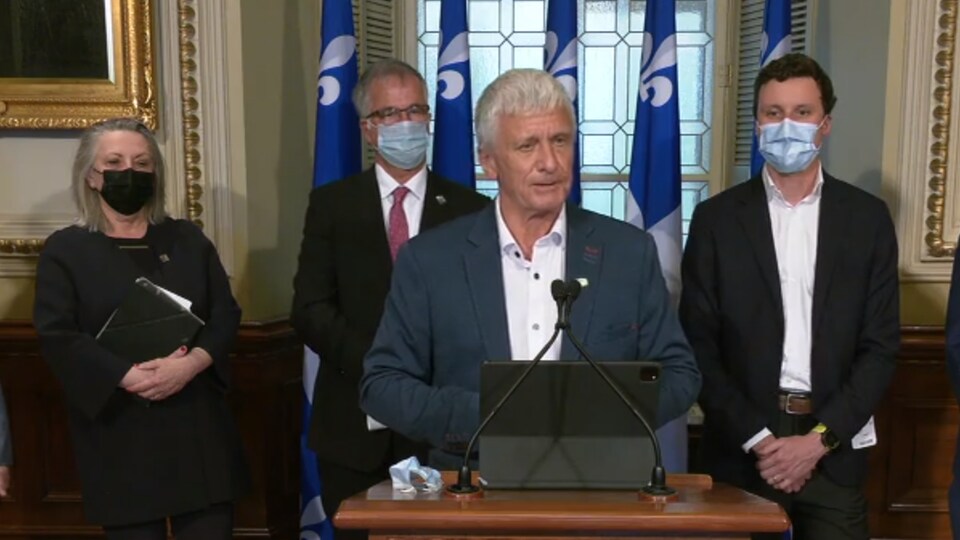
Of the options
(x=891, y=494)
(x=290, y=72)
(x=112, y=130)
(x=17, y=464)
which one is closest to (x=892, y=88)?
(x=891, y=494)

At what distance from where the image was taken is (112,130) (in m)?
2.36

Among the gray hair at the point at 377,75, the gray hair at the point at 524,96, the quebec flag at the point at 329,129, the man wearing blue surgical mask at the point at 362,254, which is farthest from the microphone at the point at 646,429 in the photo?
the quebec flag at the point at 329,129

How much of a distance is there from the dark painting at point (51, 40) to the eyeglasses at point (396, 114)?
1.18 m

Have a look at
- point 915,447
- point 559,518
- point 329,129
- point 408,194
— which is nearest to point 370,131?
point 408,194

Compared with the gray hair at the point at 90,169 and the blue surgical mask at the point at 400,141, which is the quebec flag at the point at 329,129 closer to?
the blue surgical mask at the point at 400,141

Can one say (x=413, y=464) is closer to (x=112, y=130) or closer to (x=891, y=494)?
(x=112, y=130)

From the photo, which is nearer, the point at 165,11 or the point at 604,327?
the point at 604,327

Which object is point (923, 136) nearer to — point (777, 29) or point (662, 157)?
point (777, 29)

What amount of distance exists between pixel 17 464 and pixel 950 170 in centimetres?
342

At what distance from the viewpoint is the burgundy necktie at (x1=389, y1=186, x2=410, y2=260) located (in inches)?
97.3

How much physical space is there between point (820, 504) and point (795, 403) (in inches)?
10.1

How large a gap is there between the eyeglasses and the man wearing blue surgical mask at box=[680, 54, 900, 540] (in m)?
0.88

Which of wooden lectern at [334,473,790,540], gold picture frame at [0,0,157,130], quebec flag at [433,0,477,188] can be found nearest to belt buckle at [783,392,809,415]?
wooden lectern at [334,473,790,540]

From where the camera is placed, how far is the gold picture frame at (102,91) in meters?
3.06
